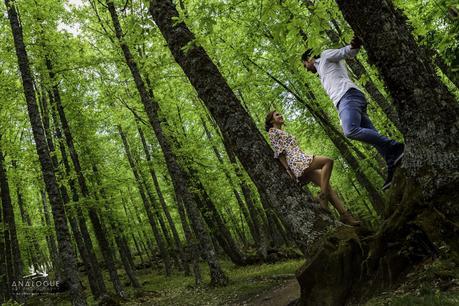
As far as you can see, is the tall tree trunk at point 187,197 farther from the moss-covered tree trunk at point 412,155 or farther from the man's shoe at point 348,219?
the moss-covered tree trunk at point 412,155

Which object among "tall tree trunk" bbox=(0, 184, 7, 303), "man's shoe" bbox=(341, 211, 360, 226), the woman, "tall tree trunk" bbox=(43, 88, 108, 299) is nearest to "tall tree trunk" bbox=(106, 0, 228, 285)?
"tall tree trunk" bbox=(43, 88, 108, 299)

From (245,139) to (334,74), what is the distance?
1.49 m

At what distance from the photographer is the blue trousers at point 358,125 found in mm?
4402

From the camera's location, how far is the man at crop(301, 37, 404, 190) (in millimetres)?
4387

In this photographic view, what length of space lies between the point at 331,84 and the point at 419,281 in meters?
2.59

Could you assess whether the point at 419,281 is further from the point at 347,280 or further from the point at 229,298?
the point at 229,298

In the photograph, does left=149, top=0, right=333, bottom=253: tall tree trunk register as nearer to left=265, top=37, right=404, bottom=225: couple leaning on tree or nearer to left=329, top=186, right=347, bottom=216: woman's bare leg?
left=265, top=37, right=404, bottom=225: couple leaning on tree

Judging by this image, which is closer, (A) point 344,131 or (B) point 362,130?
(B) point 362,130

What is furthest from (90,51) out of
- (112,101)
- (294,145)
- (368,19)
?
(368,19)

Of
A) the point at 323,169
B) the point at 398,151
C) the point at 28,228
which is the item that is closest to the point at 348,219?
the point at 323,169

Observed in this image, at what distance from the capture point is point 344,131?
4.71 m

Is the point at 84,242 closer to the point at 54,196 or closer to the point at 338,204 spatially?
the point at 54,196

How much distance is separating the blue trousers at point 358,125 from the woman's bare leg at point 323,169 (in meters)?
0.65

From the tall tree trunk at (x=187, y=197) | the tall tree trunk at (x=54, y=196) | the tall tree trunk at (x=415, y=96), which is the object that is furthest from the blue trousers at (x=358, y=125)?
the tall tree trunk at (x=187, y=197)
